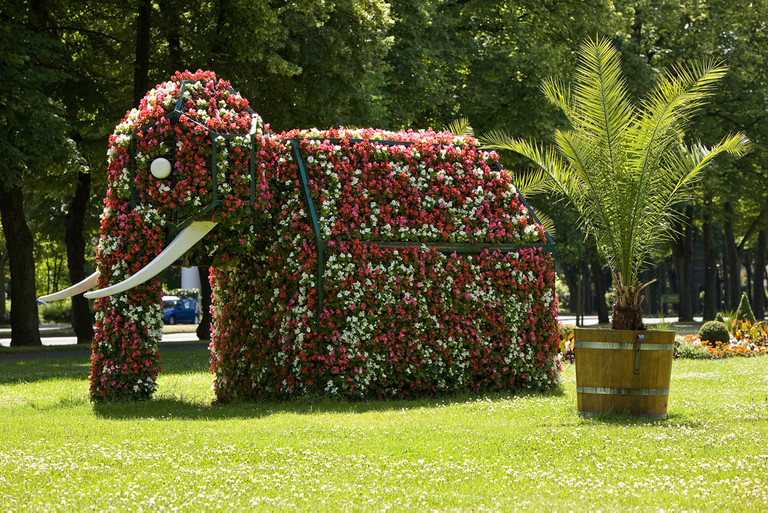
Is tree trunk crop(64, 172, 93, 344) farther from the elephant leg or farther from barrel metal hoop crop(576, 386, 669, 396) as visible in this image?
barrel metal hoop crop(576, 386, 669, 396)

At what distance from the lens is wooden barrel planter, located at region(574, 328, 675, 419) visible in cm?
1009

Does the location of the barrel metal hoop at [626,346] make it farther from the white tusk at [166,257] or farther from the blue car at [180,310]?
the blue car at [180,310]

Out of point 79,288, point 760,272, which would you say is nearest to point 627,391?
point 79,288

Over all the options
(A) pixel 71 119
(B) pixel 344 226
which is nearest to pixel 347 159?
(B) pixel 344 226

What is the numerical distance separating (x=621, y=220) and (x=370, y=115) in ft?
42.6

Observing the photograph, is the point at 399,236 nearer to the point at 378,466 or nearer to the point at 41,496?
the point at 378,466

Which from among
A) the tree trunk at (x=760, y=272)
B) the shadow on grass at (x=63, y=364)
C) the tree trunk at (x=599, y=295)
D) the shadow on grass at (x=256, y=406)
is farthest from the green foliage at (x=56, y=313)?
the shadow on grass at (x=256, y=406)

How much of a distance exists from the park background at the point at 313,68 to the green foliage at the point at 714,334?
5605 millimetres

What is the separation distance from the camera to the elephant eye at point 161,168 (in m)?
11.1

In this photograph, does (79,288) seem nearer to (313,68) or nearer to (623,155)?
(623,155)

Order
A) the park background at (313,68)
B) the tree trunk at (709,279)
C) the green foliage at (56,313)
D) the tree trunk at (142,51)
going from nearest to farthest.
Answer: the park background at (313,68) → the tree trunk at (142,51) → the tree trunk at (709,279) → the green foliage at (56,313)

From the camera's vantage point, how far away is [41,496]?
6547 millimetres

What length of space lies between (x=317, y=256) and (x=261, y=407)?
1967 mm

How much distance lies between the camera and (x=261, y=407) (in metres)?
11.5
